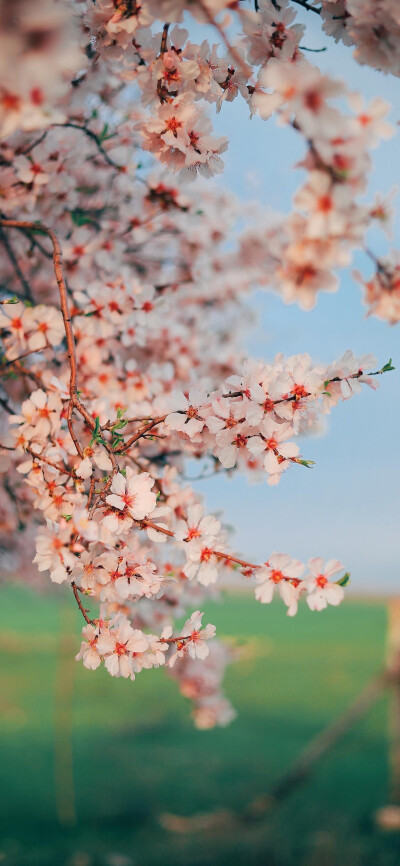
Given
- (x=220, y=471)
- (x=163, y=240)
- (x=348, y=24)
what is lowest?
(x=220, y=471)

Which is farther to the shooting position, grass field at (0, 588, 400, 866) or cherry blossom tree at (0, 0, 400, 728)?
grass field at (0, 588, 400, 866)

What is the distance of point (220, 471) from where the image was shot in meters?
2.39

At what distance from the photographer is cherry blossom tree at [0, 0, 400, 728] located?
37.8 inches

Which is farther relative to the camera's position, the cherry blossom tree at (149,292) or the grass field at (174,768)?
the grass field at (174,768)

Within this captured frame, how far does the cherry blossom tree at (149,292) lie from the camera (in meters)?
0.96

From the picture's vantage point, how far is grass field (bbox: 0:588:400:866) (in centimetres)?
653

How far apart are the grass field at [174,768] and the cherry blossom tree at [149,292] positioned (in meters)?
1.48

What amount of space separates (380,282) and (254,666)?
15.7m

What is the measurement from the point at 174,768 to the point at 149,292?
8.72 m

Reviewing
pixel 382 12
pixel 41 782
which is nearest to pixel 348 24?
pixel 382 12

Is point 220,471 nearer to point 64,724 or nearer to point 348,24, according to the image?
point 348,24

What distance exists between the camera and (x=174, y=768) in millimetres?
9398

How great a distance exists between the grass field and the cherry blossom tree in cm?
148

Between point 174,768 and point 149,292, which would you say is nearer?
point 149,292
